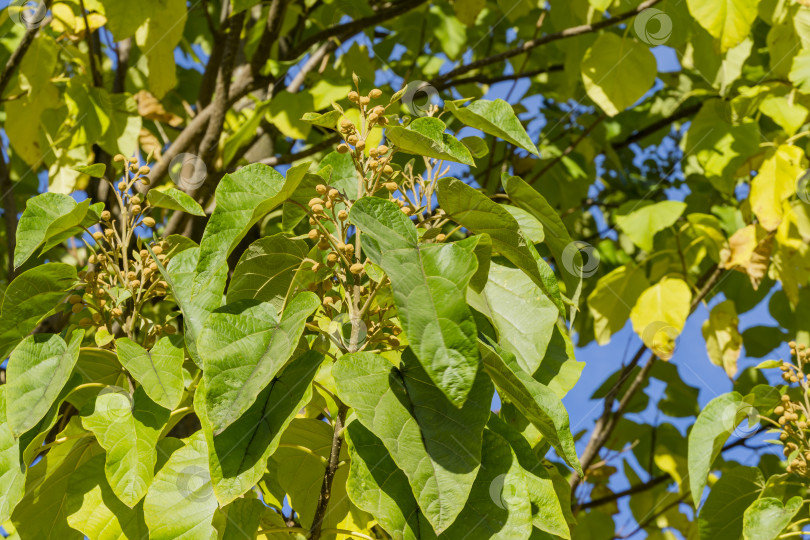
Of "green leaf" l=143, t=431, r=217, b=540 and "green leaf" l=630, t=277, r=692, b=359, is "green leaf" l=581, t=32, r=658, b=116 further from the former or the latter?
"green leaf" l=143, t=431, r=217, b=540

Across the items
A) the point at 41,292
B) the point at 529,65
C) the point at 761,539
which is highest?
the point at 529,65

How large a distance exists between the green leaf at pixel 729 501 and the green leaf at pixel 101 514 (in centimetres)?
121

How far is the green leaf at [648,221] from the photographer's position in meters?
2.39

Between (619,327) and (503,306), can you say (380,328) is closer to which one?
(503,306)

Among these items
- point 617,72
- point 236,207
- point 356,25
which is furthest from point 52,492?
point 617,72

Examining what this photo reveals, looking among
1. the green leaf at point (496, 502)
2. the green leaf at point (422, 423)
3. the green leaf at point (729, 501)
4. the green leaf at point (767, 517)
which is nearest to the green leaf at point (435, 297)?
the green leaf at point (422, 423)

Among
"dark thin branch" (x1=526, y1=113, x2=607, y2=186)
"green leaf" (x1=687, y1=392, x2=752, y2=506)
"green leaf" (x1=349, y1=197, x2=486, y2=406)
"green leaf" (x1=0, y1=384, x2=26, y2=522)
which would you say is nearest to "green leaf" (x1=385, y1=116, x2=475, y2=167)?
"green leaf" (x1=349, y1=197, x2=486, y2=406)

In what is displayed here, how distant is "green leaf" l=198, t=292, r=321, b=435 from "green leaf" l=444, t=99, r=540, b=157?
33 centimetres

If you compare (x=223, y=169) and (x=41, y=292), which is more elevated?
(x=223, y=169)

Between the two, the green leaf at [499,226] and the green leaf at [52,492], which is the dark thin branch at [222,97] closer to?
the green leaf at [52,492]

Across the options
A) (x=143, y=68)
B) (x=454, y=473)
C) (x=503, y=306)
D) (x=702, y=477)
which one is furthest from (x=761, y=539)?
(x=143, y=68)

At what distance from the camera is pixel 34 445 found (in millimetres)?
1139

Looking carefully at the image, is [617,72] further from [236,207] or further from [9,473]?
[9,473]

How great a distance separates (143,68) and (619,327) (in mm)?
2019
